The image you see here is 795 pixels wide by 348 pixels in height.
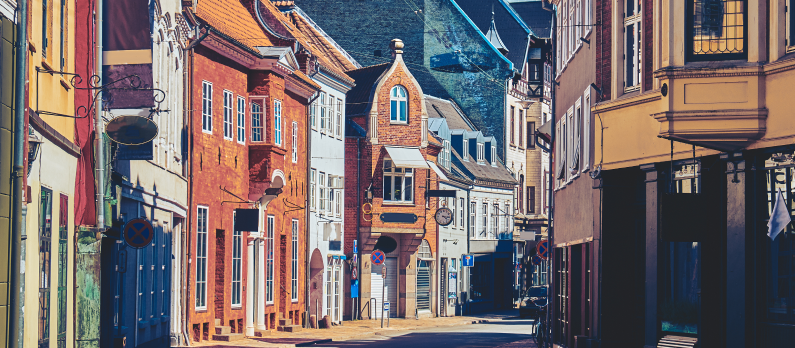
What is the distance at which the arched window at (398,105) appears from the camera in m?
46.4

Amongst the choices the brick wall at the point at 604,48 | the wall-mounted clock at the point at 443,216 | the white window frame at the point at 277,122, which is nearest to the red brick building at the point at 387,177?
the wall-mounted clock at the point at 443,216

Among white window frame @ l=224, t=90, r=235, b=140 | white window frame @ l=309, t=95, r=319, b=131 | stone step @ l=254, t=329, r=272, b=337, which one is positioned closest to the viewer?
white window frame @ l=224, t=90, r=235, b=140

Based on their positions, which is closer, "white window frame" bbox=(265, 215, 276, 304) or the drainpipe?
the drainpipe

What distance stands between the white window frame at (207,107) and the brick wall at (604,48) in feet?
39.8

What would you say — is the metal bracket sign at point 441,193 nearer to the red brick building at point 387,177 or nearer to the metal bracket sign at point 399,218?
the red brick building at point 387,177

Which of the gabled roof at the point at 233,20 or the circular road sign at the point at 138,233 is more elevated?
the gabled roof at the point at 233,20

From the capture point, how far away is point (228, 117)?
102 feet

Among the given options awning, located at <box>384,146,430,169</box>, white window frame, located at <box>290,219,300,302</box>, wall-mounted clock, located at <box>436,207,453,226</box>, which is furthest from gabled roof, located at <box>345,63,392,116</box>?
white window frame, located at <box>290,219,300,302</box>

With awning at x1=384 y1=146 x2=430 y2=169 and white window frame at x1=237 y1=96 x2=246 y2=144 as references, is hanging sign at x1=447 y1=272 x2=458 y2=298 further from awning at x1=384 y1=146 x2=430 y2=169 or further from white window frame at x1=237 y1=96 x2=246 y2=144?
white window frame at x1=237 y1=96 x2=246 y2=144

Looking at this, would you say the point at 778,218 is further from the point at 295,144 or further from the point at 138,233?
the point at 295,144

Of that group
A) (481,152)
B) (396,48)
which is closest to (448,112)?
(481,152)

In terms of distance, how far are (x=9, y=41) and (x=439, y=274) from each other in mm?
39198

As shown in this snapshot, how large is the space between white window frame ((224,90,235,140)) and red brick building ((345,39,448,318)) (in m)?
14.8

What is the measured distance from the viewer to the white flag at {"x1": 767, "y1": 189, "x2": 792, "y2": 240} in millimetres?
13993
